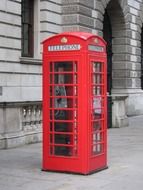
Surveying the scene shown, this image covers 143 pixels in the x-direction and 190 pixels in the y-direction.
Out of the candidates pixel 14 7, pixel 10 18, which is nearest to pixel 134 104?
pixel 14 7

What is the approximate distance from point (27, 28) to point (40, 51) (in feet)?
3.12

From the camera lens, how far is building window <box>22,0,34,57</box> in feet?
60.2

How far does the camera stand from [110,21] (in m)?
27.7

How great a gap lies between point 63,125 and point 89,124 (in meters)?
0.50

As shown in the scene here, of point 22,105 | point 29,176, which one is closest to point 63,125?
point 29,176

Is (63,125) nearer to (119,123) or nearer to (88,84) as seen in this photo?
(88,84)

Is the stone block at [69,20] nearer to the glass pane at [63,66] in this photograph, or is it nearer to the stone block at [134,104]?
the stone block at [134,104]

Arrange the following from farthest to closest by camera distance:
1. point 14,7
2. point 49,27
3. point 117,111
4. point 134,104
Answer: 1. point 134,104
2. point 49,27
3. point 117,111
4. point 14,7

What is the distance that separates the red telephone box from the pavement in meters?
0.32

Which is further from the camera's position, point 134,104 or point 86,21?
point 134,104

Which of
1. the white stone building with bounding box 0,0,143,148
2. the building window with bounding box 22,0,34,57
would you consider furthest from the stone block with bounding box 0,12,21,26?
the building window with bounding box 22,0,34,57

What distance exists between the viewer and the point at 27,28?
18500mm

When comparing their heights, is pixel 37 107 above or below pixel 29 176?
above

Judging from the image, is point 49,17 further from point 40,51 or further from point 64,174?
point 64,174
